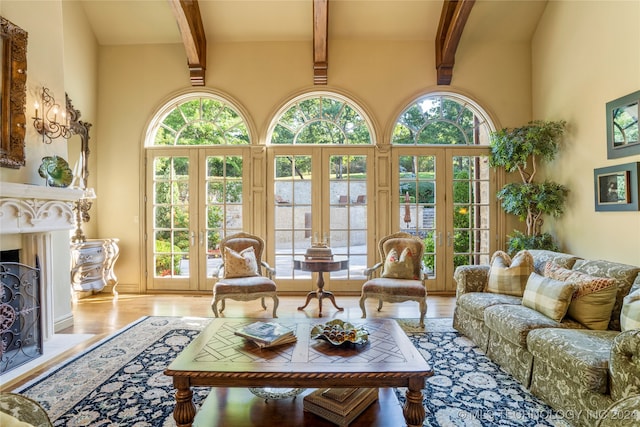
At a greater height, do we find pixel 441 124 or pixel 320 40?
pixel 320 40

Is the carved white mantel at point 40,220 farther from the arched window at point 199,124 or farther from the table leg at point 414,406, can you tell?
the table leg at point 414,406

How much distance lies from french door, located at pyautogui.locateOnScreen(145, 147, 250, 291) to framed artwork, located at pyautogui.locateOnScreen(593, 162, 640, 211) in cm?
464

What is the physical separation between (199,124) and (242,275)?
269 centimetres

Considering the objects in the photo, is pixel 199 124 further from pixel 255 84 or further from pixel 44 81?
pixel 44 81

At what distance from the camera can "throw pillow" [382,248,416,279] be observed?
13.8 feet

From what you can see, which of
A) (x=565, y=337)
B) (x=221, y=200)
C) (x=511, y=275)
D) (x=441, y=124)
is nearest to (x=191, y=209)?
(x=221, y=200)

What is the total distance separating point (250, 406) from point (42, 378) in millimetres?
1941

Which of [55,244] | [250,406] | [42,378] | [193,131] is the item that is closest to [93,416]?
[42,378]

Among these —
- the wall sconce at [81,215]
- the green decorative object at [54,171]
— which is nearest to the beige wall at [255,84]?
the wall sconce at [81,215]

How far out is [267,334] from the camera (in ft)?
7.16

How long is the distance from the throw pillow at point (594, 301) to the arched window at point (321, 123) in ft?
11.5

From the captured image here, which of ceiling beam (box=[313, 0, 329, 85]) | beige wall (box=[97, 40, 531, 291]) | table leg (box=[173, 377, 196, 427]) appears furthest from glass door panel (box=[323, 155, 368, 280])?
table leg (box=[173, 377, 196, 427])

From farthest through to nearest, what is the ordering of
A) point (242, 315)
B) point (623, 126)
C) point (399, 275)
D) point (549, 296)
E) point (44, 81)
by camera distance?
point (242, 315) → point (399, 275) → point (623, 126) → point (44, 81) → point (549, 296)

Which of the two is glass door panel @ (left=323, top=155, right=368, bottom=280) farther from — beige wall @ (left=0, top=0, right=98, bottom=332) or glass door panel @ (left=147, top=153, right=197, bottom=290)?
beige wall @ (left=0, top=0, right=98, bottom=332)
